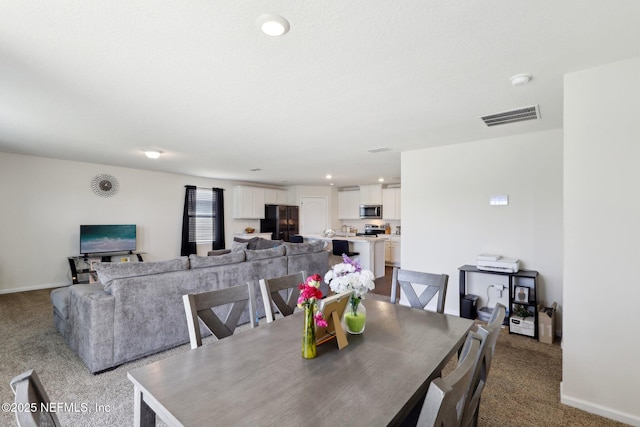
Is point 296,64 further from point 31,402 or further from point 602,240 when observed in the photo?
point 602,240

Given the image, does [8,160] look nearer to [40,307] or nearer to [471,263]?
[40,307]

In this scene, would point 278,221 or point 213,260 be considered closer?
point 213,260

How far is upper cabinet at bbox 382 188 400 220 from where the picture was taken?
28.1 ft

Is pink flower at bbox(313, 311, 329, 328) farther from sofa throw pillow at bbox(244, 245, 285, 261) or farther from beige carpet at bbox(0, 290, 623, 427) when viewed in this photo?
sofa throw pillow at bbox(244, 245, 285, 261)

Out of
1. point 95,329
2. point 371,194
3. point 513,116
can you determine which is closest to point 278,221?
point 371,194

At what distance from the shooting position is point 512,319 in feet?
11.5

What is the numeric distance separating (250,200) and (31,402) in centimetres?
805

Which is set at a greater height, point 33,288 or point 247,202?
point 247,202

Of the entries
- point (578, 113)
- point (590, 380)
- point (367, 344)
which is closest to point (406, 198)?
point (578, 113)

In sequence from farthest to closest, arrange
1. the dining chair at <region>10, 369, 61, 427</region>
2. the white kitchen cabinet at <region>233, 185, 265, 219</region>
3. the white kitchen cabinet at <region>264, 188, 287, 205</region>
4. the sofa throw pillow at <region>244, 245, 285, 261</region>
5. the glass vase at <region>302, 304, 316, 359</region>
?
1. the white kitchen cabinet at <region>264, 188, 287, 205</region>
2. the white kitchen cabinet at <region>233, 185, 265, 219</region>
3. the sofa throw pillow at <region>244, 245, 285, 261</region>
4. the glass vase at <region>302, 304, 316, 359</region>
5. the dining chair at <region>10, 369, 61, 427</region>

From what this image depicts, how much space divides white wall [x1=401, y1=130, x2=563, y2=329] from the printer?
210mm

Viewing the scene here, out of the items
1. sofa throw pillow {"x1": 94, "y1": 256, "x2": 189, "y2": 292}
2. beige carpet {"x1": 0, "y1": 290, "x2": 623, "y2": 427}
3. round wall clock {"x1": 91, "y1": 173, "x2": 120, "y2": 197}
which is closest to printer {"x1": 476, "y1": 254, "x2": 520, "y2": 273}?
beige carpet {"x1": 0, "y1": 290, "x2": 623, "y2": 427}

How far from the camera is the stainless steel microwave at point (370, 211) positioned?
895cm

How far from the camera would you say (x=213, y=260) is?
344 cm
